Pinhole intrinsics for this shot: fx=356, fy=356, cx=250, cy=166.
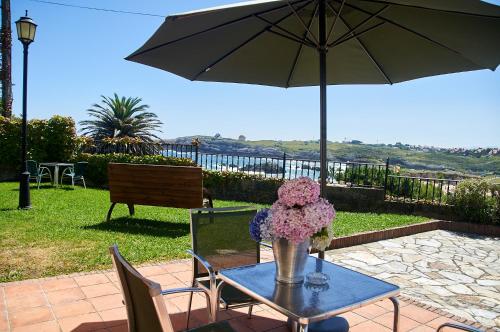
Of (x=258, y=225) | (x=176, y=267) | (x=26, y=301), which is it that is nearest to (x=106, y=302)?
(x=26, y=301)

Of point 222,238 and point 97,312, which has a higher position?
point 222,238

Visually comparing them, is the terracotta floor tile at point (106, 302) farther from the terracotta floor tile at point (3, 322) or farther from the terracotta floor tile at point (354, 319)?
the terracotta floor tile at point (354, 319)

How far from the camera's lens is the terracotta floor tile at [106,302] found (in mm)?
3051

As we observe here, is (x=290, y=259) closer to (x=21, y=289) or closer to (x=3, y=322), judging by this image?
(x=3, y=322)

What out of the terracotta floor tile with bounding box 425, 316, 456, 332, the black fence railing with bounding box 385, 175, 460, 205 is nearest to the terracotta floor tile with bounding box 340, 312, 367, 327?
the terracotta floor tile with bounding box 425, 316, 456, 332

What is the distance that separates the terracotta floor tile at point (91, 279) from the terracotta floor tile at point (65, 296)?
0.15 metres

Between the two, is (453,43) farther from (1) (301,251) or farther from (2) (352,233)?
(2) (352,233)

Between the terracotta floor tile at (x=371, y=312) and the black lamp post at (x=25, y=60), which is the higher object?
the black lamp post at (x=25, y=60)

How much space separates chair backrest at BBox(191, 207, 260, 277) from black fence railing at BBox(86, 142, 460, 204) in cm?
601

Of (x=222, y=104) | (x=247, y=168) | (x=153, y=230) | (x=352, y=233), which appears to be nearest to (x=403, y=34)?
(x=352, y=233)

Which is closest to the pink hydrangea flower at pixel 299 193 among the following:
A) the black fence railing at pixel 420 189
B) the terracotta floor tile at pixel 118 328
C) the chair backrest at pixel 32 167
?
the terracotta floor tile at pixel 118 328

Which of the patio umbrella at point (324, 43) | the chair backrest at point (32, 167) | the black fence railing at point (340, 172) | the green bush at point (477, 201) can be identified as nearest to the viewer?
the patio umbrella at point (324, 43)

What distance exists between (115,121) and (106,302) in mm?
18310

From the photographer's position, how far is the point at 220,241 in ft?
9.59
